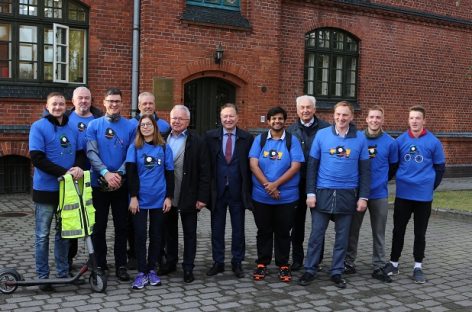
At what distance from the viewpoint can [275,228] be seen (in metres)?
6.04

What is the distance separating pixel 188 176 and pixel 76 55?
665cm

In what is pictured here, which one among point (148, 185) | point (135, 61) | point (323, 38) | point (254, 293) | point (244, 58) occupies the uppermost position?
point (323, 38)

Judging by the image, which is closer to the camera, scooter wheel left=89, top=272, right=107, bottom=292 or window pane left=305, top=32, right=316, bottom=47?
scooter wheel left=89, top=272, right=107, bottom=292

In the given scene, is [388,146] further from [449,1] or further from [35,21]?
[449,1]

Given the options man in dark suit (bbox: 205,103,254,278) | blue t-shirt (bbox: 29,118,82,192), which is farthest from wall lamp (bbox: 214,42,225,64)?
blue t-shirt (bbox: 29,118,82,192)

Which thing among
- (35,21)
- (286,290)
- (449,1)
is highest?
(449,1)

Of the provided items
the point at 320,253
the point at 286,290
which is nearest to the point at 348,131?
the point at 320,253

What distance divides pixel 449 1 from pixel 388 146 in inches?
480

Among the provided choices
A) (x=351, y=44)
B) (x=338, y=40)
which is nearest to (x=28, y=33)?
(x=338, y=40)

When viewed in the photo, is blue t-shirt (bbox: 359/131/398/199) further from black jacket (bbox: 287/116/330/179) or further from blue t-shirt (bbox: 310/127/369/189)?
black jacket (bbox: 287/116/330/179)

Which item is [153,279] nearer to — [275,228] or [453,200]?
[275,228]

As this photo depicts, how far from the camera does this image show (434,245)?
7.84 metres

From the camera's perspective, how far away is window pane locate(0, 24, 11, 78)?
10.8 m

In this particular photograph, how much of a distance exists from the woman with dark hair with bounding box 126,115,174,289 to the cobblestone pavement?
280 millimetres
